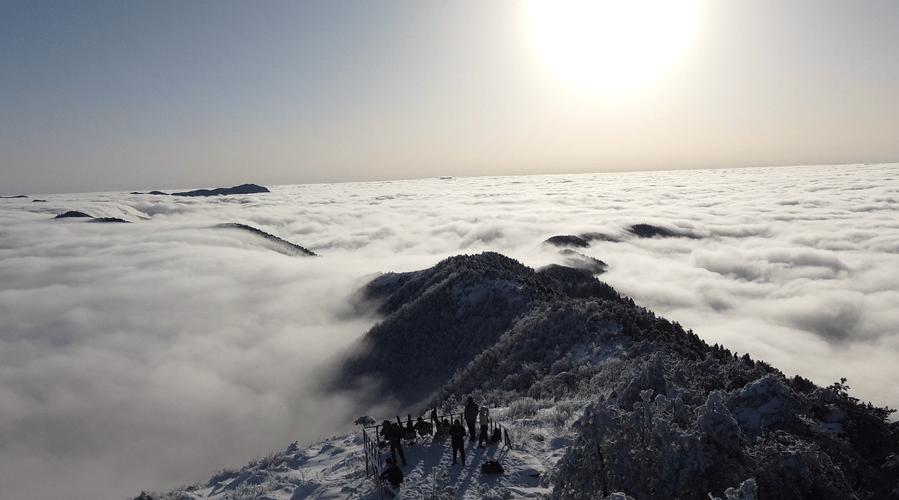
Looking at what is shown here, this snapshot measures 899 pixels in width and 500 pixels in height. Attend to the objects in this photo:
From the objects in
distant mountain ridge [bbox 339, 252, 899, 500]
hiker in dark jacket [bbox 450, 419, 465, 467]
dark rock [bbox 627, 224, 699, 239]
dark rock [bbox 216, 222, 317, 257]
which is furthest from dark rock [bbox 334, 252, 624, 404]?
dark rock [bbox 627, 224, 699, 239]

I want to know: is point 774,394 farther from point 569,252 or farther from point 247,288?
point 569,252

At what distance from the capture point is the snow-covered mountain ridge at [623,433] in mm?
9727

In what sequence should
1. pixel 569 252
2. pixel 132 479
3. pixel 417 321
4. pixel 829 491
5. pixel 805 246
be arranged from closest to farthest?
pixel 829 491 → pixel 132 479 → pixel 417 321 → pixel 569 252 → pixel 805 246

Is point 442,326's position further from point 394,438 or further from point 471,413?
point 394,438

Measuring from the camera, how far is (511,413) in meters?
22.9

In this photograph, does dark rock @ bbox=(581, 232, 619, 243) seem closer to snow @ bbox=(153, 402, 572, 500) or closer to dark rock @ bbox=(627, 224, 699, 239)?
dark rock @ bbox=(627, 224, 699, 239)

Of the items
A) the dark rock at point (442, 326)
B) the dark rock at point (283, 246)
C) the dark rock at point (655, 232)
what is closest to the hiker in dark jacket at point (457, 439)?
the dark rock at point (442, 326)

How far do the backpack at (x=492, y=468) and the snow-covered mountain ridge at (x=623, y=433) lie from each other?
0.84 ft

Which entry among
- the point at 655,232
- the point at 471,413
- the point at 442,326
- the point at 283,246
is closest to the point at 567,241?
the point at 655,232

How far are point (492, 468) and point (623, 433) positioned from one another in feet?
19.2

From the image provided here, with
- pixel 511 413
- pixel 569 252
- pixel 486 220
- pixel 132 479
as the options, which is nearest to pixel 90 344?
pixel 132 479

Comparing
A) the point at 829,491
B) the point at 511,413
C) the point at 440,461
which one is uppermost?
the point at 829,491

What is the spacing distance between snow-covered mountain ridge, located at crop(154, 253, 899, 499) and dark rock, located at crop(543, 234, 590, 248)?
296ft

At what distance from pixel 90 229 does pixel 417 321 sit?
171111 millimetres
